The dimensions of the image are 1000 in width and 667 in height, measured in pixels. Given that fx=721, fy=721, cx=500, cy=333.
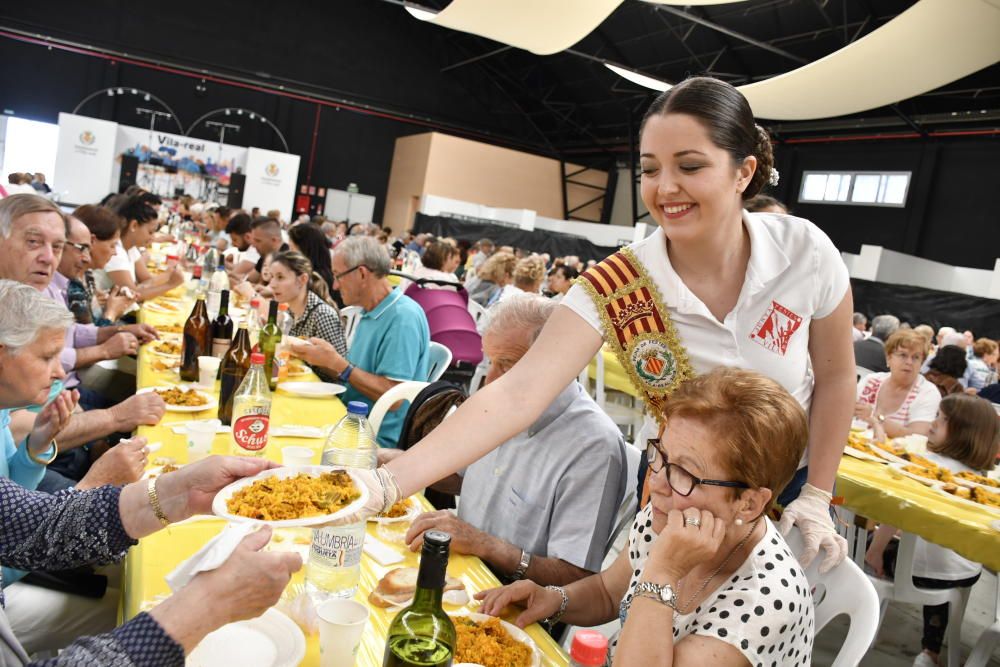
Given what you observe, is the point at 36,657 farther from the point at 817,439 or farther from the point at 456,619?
the point at 817,439

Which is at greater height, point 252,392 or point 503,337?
point 503,337

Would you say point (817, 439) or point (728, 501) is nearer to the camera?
point (728, 501)

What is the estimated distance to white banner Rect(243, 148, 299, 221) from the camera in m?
15.3

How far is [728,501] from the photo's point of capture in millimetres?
1268

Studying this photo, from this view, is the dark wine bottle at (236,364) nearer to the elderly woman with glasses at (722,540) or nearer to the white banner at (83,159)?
the elderly woman with glasses at (722,540)

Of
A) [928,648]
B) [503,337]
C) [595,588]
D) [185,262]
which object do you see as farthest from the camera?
[185,262]

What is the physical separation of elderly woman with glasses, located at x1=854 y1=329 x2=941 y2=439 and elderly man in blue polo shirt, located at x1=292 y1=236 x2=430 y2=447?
2.66 m

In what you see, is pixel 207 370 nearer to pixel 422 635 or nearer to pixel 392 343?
pixel 392 343

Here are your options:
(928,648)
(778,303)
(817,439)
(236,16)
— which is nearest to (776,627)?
(817,439)

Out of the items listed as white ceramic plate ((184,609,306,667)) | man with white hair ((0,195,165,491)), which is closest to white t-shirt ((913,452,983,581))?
white ceramic plate ((184,609,306,667))

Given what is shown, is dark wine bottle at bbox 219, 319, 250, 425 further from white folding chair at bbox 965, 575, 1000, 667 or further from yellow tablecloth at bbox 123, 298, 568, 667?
white folding chair at bbox 965, 575, 1000, 667

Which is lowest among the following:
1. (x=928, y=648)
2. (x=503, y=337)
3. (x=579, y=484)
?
(x=928, y=648)

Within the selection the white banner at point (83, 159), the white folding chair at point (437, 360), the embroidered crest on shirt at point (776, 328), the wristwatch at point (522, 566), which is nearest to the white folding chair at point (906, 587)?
the embroidered crest on shirt at point (776, 328)

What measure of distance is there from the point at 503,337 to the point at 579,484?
47 cm
